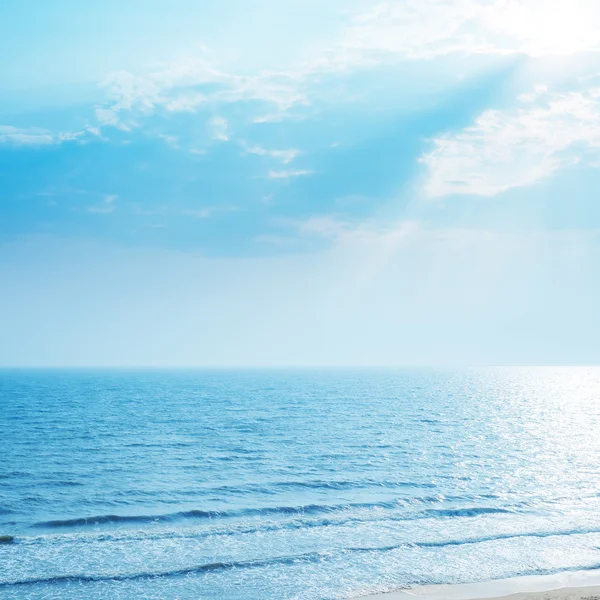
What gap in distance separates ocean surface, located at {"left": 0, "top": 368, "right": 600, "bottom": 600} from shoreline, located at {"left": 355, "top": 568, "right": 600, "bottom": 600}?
635mm

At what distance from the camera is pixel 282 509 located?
3359cm

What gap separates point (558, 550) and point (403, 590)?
998 centimetres

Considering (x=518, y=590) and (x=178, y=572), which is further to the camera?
(x=178, y=572)

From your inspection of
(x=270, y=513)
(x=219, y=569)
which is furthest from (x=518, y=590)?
(x=270, y=513)

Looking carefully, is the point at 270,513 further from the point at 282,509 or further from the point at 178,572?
the point at 178,572

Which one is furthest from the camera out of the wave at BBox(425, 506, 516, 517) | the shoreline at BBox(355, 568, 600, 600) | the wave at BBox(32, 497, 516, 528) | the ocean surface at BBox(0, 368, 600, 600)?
the wave at BBox(425, 506, 516, 517)

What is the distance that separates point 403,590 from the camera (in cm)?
2302

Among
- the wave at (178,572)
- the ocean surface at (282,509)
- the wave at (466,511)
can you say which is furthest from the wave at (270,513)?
the wave at (178,572)

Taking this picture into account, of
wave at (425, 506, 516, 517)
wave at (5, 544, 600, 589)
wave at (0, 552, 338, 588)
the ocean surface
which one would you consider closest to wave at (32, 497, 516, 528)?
wave at (425, 506, 516, 517)

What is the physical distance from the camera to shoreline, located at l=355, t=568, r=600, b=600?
2241cm

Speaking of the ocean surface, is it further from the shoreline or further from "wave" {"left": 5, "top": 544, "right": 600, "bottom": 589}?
the shoreline

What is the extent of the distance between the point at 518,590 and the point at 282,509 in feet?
46.8

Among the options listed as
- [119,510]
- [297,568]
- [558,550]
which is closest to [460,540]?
[558,550]

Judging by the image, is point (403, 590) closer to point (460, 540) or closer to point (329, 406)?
point (460, 540)
